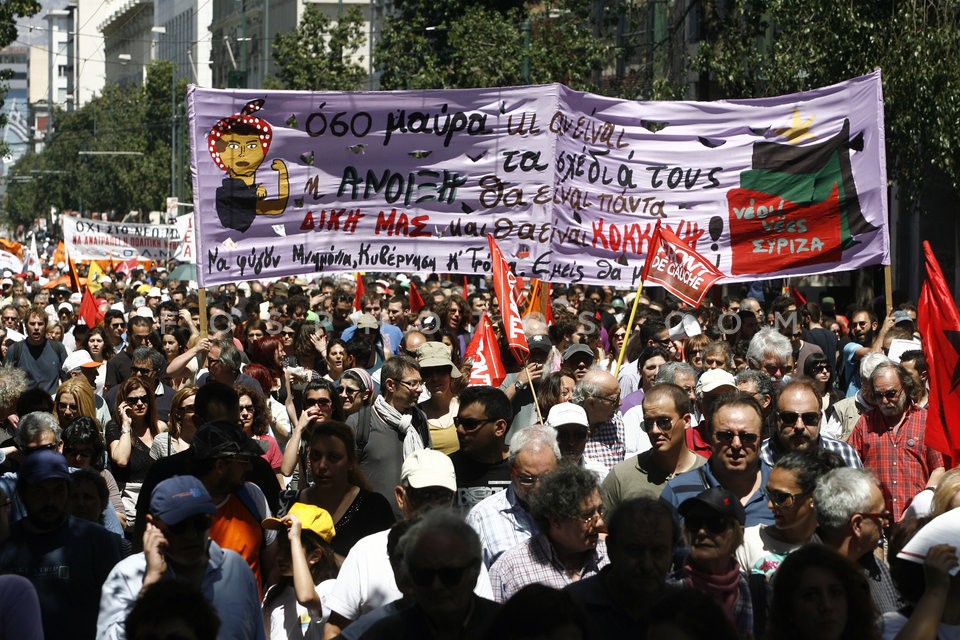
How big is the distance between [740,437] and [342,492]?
1.58m

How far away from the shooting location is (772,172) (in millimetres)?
11695

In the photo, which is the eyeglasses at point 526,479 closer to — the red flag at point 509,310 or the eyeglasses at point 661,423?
the eyeglasses at point 661,423

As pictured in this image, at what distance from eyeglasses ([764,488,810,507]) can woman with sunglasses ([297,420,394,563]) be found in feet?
5.06

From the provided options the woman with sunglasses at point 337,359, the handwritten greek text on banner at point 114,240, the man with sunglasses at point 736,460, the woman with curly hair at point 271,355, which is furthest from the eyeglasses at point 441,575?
the handwritten greek text on banner at point 114,240

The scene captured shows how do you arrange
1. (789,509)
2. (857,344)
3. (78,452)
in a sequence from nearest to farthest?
1. (789,509)
2. (78,452)
3. (857,344)

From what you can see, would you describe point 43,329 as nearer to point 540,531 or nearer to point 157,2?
point 540,531

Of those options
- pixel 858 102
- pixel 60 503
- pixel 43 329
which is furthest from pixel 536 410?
pixel 43 329

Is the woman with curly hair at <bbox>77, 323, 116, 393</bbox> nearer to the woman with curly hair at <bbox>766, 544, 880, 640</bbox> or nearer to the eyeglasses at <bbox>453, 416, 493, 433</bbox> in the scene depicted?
the eyeglasses at <bbox>453, 416, 493, 433</bbox>

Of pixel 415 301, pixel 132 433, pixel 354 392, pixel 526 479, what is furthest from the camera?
pixel 415 301

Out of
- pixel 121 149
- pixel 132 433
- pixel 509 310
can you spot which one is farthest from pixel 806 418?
pixel 121 149

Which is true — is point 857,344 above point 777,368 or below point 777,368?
below

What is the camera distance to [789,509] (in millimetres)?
5672

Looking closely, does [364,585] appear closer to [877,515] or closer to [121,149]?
[877,515]

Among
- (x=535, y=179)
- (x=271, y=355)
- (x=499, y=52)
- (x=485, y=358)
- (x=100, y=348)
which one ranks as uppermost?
(x=499, y=52)
